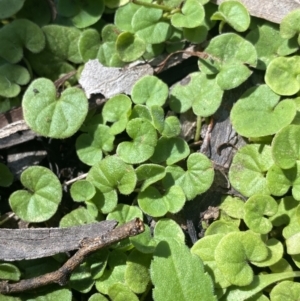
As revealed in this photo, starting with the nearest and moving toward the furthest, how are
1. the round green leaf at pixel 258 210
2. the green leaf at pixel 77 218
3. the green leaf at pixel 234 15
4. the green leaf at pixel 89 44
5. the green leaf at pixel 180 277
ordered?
the green leaf at pixel 180 277 < the round green leaf at pixel 258 210 < the green leaf at pixel 77 218 < the green leaf at pixel 234 15 < the green leaf at pixel 89 44

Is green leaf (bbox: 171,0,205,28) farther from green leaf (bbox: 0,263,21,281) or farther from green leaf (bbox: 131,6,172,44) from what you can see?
green leaf (bbox: 0,263,21,281)

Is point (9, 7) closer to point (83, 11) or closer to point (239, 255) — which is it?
point (83, 11)

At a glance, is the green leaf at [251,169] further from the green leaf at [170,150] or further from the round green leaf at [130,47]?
the round green leaf at [130,47]

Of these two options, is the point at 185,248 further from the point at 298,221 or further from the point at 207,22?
the point at 207,22

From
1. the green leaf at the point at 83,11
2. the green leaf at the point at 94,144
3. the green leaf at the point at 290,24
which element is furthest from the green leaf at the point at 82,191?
the green leaf at the point at 290,24

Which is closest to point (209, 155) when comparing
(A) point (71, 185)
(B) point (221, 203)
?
(B) point (221, 203)

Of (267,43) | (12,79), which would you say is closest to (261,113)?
(267,43)

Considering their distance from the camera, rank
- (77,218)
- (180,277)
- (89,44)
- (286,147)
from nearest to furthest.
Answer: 1. (180,277)
2. (286,147)
3. (77,218)
4. (89,44)
